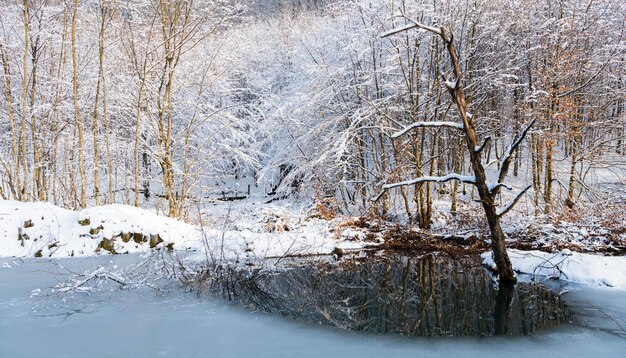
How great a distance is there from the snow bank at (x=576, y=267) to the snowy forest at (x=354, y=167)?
0.11ft

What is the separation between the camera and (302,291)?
22.6 ft

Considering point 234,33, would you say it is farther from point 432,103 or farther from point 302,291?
point 302,291

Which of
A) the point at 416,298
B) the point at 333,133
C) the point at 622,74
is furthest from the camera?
the point at 622,74

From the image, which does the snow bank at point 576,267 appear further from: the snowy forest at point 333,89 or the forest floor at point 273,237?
the snowy forest at point 333,89

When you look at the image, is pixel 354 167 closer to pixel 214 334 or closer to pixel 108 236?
pixel 108 236

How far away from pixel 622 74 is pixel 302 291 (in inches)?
722

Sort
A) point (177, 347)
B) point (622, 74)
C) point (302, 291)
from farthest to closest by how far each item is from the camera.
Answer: point (622, 74), point (302, 291), point (177, 347)

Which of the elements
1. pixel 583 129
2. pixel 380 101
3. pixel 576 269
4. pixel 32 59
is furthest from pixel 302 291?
pixel 583 129

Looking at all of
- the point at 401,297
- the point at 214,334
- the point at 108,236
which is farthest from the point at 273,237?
the point at 214,334

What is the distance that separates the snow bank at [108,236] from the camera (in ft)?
30.1

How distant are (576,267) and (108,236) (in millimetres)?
9233

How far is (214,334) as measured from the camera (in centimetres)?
493

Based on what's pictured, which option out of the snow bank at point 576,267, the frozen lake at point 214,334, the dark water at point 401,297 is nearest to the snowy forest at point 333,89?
the snow bank at point 576,267

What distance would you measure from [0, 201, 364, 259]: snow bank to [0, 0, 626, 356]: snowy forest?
0.04 m
